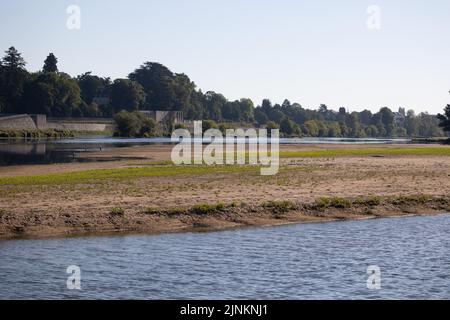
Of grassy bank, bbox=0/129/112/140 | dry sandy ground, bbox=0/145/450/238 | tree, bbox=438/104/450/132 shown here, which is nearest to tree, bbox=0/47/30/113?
grassy bank, bbox=0/129/112/140

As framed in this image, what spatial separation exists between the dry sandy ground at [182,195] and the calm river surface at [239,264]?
1779mm

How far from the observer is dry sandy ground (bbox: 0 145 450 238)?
28.3m

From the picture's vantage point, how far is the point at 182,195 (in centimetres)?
3553

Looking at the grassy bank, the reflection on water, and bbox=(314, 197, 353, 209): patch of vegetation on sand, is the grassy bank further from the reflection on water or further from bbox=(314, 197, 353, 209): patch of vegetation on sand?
bbox=(314, 197, 353, 209): patch of vegetation on sand

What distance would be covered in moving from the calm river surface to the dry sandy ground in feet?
5.84

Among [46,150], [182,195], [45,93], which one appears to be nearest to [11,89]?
[45,93]

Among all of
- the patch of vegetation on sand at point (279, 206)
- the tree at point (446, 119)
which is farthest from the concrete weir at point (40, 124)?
the patch of vegetation on sand at point (279, 206)

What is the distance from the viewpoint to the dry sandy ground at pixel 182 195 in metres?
28.3

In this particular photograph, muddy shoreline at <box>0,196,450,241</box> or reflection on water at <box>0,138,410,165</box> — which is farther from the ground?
reflection on water at <box>0,138,410,165</box>

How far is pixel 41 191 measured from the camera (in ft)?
116
